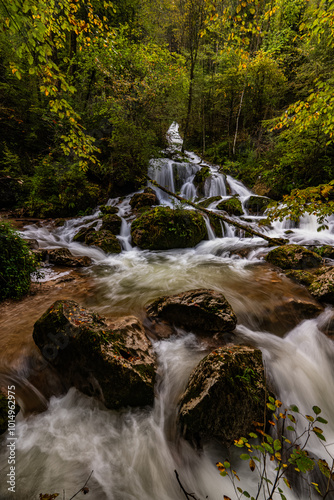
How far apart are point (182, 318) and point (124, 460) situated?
194 centimetres

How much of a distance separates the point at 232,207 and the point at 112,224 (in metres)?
6.04

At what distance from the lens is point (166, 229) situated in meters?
7.93

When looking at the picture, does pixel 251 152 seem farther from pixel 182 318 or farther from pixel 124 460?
pixel 124 460

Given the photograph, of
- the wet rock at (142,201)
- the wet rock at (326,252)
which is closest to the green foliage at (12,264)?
the wet rock at (142,201)

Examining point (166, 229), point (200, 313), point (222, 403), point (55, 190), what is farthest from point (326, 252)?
point (55, 190)

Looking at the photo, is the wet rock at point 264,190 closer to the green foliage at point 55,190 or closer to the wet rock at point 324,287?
the wet rock at point 324,287

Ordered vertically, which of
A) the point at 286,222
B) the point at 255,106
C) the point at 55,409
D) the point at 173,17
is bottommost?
the point at 55,409

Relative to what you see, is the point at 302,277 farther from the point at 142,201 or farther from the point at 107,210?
the point at 107,210

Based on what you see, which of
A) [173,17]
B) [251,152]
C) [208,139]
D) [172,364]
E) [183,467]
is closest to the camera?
[183,467]

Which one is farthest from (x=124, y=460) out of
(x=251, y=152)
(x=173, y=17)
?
(x=173, y=17)

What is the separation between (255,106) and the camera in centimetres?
1608

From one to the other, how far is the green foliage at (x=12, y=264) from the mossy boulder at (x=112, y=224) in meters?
4.68

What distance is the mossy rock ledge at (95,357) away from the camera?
2445mm

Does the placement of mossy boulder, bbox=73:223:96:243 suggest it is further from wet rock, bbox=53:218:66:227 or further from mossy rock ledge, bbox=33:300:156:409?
mossy rock ledge, bbox=33:300:156:409
